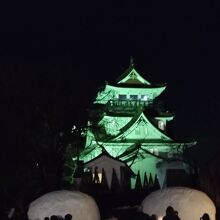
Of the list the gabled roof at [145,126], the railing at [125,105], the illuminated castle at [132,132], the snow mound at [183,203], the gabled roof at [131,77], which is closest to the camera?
the snow mound at [183,203]

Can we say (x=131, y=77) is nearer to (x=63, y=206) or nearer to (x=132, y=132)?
(x=132, y=132)

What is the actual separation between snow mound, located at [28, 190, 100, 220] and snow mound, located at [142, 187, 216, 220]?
5.80 feet

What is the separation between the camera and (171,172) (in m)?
25.2

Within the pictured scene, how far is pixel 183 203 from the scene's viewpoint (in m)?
15.4

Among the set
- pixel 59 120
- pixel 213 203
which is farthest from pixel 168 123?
pixel 213 203

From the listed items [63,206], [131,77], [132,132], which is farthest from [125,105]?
[63,206]

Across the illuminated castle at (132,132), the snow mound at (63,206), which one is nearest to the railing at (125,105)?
the illuminated castle at (132,132)

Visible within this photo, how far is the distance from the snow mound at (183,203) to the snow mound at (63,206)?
5.80 ft

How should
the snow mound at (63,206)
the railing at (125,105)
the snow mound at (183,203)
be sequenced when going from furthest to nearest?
1. the railing at (125,105)
2. the snow mound at (63,206)
3. the snow mound at (183,203)

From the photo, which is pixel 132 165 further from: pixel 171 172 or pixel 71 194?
pixel 71 194

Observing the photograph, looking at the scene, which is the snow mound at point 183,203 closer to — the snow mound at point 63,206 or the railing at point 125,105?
the snow mound at point 63,206

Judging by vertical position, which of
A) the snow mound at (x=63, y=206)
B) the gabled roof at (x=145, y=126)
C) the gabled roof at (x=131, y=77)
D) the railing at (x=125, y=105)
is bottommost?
the snow mound at (x=63, y=206)

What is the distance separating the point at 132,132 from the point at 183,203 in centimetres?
3017

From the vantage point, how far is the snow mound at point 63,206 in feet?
51.3
